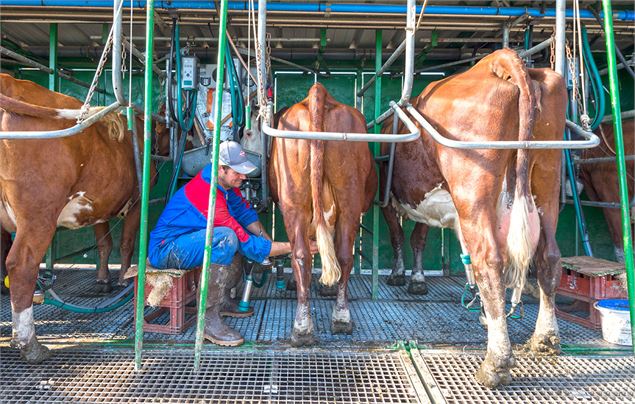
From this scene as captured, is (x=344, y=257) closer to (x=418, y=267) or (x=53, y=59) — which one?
(x=418, y=267)

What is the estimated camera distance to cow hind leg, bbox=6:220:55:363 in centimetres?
300

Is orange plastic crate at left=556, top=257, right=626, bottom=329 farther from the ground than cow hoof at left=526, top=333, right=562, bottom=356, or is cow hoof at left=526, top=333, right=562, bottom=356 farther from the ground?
orange plastic crate at left=556, top=257, right=626, bottom=329

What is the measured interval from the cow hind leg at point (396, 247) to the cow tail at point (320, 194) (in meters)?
2.21

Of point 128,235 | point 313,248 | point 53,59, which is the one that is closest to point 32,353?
point 128,235

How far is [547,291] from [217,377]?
255 centimetres

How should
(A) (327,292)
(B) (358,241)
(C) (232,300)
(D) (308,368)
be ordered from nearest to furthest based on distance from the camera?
(D) (308,368)
(C) (232,300)
(A) (327,292)
(B) (358,241)

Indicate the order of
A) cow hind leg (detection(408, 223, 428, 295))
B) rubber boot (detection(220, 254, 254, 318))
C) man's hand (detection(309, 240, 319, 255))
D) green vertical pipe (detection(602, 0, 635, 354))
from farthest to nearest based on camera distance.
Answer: cow hind leg (detection(408, 223, 428, 295))
rubber boot (detection(220, 254, 254, 318))
man's hand (detection(309, 240, 319, 255))
green vertical pipe (detection(602, 0, 635, 354))

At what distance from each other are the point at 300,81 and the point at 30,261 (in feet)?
15.5

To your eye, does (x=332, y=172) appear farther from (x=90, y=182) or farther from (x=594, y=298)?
(x=594, y=298)

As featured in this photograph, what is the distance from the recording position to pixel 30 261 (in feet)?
10.1

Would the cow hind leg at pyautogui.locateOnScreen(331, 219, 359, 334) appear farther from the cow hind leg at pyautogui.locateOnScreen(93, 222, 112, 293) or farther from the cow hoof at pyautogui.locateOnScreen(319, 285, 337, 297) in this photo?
the cow hind leg at pyautogui.locateOnScreen(93, 222, 112, 293)

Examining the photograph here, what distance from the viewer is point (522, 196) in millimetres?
2818

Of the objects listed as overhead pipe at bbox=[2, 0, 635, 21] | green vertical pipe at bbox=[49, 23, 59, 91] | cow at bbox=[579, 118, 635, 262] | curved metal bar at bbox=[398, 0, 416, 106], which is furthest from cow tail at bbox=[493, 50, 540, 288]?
green vertical pipe at bbox=[49, 23, 59, 91]

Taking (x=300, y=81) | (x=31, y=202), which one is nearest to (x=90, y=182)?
(x=31, y=202)
